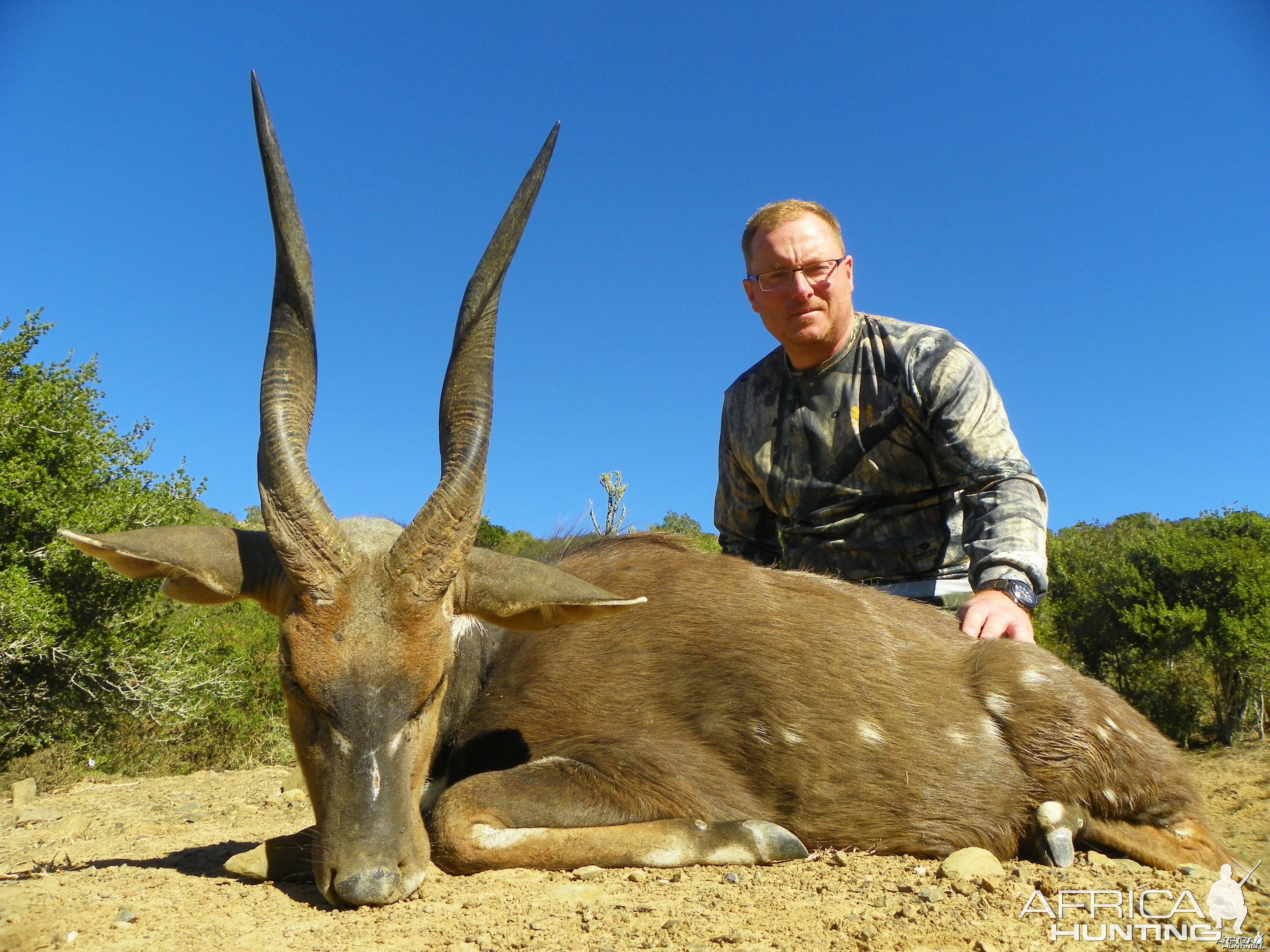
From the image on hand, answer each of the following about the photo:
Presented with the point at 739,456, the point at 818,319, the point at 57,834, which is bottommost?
the point at 57,834

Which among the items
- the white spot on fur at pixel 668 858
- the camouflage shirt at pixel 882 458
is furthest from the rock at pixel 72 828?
the camouflage shirt at pixel 882 458

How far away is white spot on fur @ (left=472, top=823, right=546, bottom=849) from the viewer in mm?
3721

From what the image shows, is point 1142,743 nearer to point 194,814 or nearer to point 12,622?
point 194,814

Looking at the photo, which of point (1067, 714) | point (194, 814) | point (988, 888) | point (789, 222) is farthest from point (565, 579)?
point (194, 814)

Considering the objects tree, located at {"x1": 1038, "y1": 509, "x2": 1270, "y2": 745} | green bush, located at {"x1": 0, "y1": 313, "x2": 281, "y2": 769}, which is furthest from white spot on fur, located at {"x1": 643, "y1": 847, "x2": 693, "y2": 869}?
tree, located at {"x1": 1038, "y1": 509, "x2": 1270, "y2": 745}

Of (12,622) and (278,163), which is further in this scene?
(12,622)

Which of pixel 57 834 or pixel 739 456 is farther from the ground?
pixel 739 456

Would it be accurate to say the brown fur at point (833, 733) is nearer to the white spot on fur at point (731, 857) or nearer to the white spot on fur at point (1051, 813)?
the white spot on fur at point (1051, 813)

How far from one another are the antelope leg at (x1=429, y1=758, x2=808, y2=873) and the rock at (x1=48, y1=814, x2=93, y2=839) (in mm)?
2973

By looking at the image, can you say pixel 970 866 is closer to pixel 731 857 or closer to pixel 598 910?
pixel 731 857

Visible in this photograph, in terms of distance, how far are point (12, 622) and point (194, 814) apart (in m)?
3.41

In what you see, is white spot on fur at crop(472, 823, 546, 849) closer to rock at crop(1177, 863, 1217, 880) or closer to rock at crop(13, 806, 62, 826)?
rock at crop(1177, 863, 1217, 880)

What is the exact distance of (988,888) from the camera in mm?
3432

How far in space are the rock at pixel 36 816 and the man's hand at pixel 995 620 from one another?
5.69 m
